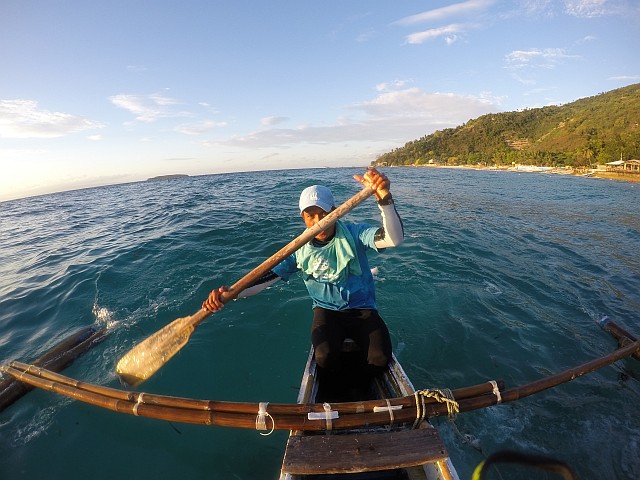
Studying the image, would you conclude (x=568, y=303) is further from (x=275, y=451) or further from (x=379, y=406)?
(x=275, y=451)

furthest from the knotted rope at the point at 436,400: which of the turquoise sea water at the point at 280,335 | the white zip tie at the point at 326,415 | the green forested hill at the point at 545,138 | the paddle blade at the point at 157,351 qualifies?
the green forested hill at the point at 545,138

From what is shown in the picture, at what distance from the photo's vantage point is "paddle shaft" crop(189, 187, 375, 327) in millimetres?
3280

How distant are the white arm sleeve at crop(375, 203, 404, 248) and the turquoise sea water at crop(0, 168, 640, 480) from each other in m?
2.13

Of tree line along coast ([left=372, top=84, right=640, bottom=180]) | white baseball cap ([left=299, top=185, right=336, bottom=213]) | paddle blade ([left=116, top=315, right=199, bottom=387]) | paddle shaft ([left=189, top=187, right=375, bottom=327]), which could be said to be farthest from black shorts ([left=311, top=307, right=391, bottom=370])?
tree line along coast ([left=372, top=84, right=640, bottom=180])

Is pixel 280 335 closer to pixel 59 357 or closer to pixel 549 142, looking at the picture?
pixel 59 357

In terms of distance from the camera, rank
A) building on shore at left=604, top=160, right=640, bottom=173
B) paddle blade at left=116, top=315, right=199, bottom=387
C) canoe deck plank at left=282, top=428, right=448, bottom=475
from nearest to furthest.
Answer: canoe deck plank at left=282, top=428, right=448, bottom=475, paddle blade at left=116, top=315, right=199, bottom=387, building on shore at left=604, top=160, right=640, bottom=173

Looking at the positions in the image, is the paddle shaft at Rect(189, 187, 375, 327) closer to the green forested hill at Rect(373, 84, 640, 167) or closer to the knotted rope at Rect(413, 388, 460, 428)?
the knotted rope at Rect(413, 388, 460, 428)

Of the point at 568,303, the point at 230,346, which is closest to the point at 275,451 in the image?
the point at 230,346

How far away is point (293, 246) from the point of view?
3570 mm

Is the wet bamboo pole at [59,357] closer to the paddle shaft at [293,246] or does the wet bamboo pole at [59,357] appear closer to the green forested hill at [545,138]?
the paddle shaft at [293,246]

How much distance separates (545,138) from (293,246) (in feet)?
511

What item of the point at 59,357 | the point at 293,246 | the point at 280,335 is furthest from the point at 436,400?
the point at 59,357

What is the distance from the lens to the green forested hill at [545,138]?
237 feet

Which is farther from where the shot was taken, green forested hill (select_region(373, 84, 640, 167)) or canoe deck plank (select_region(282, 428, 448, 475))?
green forested hill (select_region(373, 84, 640, 167))
